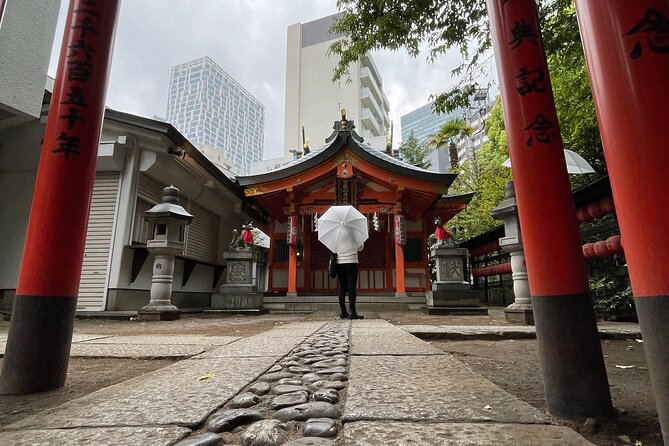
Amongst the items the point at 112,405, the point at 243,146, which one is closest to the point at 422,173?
the point at 112,405

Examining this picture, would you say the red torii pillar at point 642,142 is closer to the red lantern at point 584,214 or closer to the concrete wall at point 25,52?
the red lantern at point 584,214

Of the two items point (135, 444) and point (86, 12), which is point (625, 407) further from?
point (86, 12)

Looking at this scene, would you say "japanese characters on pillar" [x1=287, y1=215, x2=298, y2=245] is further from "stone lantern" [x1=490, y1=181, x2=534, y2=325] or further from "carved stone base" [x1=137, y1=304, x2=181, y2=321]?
"stone lantern" [x1=490, y1=181, x2=534, y2=325]

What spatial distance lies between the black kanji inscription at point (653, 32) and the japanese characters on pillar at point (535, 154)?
0.53 meters

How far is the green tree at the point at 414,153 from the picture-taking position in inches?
920

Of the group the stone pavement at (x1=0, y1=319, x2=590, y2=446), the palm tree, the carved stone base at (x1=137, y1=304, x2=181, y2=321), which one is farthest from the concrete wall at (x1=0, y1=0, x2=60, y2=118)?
the palm tree

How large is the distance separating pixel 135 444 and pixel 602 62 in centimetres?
170

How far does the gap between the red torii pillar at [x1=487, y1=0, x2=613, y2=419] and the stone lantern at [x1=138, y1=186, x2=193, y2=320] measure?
6.38m

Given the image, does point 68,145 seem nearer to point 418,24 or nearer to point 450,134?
point 418,24

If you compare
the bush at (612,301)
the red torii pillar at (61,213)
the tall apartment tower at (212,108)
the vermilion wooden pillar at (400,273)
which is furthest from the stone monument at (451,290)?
the tall apartment tower at (212,108)

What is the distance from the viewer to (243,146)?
5338 cm

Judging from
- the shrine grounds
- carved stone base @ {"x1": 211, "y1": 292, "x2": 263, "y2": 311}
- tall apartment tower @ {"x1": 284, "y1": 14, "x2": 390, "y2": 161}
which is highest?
tall apartment tower @ {"x1": 284, "y1": 14, "x2": 390, "y2": 161}

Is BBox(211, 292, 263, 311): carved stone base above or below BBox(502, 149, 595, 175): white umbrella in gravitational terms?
below

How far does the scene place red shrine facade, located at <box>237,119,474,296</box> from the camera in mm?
10219
